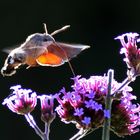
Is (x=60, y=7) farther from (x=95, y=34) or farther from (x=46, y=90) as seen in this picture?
(x=46, y=90)

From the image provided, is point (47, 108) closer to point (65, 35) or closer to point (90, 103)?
point (90, 103)

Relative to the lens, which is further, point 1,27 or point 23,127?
point 1,27

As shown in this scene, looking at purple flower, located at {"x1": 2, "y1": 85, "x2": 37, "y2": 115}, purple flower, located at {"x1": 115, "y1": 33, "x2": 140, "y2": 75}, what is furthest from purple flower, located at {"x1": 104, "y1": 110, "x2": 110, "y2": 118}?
purple flower, located at {"x1": 2, "y1": 85, "x2": 37, "y2": 115}

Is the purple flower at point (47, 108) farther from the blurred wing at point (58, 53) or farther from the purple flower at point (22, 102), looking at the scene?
the blurred wing at point (58, 53)

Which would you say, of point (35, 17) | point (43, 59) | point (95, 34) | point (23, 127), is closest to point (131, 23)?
point (95, 34)

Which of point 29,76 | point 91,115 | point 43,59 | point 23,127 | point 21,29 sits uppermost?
point 21,29

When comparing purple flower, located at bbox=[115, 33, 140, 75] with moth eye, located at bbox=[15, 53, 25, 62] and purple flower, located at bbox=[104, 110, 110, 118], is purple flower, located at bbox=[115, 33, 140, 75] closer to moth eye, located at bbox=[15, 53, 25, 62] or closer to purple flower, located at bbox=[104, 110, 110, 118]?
purple flower, located at bbox=[104, 110, 110, 118]

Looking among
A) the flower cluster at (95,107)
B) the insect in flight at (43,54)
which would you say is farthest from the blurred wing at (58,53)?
the flower cluster at (95,107)
